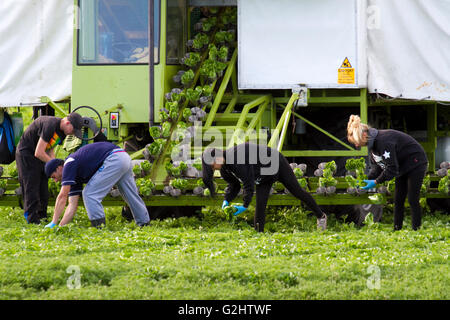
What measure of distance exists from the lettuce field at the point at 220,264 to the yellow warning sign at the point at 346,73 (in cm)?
270

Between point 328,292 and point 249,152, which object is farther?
point 249,152

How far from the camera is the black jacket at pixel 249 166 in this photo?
9.48 meters

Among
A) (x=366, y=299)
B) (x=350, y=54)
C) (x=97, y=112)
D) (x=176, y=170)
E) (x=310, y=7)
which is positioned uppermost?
Result: (x=310, y=7)

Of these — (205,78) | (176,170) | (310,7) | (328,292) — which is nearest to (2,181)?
(176,170)

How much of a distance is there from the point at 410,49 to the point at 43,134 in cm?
570

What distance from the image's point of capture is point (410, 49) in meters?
11.8

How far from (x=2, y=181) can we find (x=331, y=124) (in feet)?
17.9

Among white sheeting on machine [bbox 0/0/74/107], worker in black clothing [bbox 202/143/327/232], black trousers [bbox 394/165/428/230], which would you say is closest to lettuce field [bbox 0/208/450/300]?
black trousers [bbox 394/165/428/230]

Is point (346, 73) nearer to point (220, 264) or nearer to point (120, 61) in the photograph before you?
point (120, 61)

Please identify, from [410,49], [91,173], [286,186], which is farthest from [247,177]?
[410,49]

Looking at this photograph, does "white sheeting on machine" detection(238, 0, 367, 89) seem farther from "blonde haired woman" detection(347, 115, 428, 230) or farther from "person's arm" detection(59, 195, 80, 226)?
"person's arm" detection(59, 195, 80, 226)

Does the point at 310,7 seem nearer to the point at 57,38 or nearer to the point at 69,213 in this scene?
the point at 57,38

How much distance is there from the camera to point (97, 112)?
1127cm

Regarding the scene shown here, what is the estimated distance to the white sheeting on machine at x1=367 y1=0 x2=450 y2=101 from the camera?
11727mm
